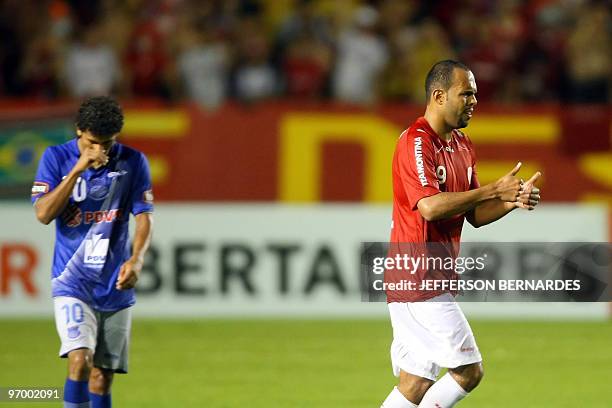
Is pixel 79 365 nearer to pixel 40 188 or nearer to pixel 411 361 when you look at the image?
pixel 40 188

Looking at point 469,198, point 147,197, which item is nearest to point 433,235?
point 469,198

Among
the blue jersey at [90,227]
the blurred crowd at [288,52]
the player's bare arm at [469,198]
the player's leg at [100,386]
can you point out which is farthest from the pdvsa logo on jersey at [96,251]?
the blurred crowd at [288,52]

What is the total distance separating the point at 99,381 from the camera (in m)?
7.27

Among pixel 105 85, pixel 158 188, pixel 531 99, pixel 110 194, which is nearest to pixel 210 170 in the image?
pixel 158 188

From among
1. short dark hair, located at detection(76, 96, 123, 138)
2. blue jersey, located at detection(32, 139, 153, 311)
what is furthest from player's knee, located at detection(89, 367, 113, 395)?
short dark hair, located at detection(76, 96, 123, 138)

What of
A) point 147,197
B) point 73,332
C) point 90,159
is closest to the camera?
point 90,159

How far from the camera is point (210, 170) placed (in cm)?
1473

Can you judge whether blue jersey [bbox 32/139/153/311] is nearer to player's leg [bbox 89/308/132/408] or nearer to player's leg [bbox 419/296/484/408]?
player's leg [bbox 89/308/132/408]

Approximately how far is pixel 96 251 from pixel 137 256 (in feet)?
0.85

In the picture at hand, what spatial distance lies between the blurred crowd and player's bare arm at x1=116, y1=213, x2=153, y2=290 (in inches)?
308

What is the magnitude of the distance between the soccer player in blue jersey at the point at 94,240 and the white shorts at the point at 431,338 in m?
1.62

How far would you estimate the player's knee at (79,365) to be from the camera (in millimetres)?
6820

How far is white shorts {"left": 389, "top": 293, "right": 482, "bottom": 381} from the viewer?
20.9 ft

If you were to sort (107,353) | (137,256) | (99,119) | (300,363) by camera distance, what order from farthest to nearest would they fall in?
(300,363), (107,353), (137,256), (99,119)
